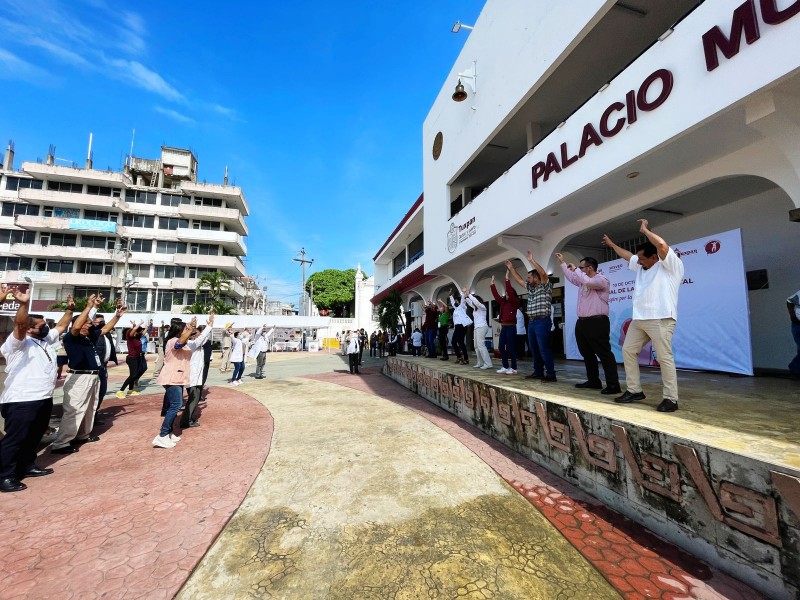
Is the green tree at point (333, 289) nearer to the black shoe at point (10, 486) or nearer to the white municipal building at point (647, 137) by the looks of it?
the white municipal building at point (647, 137)

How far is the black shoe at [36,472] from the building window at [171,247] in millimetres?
33366

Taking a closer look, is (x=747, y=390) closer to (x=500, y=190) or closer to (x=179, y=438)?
(x=500, y=190)

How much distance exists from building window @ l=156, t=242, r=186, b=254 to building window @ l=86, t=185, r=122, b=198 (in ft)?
19.8

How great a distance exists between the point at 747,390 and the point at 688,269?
267cm

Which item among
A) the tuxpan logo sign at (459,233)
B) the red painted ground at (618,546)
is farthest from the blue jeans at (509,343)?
the tuxpan logo sign at (459,233)

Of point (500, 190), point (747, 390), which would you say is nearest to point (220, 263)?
point (500, 190)

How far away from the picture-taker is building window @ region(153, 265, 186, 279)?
99.0ft

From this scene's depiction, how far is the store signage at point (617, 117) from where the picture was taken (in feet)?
14.3

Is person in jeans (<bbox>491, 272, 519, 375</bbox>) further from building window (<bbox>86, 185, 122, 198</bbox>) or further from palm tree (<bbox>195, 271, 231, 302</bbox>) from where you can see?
building window (<bbox>86, 185, 122, 198</bbox>)

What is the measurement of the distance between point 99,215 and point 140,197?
11.9ft

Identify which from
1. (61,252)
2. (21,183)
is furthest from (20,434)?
(21,183)

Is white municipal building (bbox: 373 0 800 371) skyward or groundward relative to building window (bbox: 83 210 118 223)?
groundward

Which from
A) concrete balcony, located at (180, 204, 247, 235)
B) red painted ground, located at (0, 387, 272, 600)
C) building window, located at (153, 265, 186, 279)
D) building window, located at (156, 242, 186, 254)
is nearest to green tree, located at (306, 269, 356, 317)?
concrete balcony, located at (180, 204, 247, 235)

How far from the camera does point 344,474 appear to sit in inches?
134
